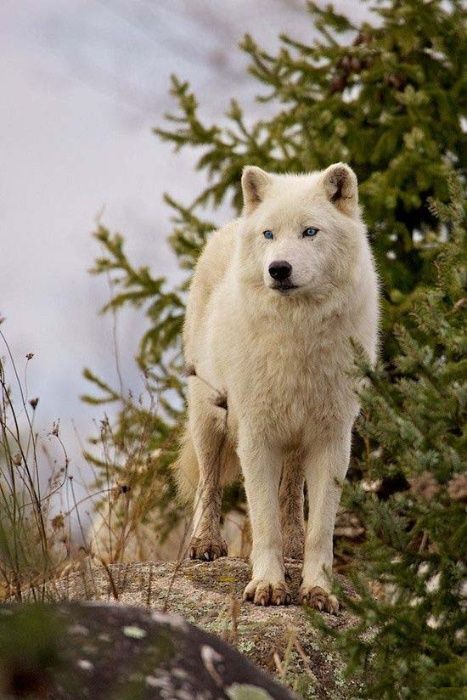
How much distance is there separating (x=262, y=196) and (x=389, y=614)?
7.93 feet

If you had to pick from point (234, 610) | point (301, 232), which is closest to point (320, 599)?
point (234, 610)

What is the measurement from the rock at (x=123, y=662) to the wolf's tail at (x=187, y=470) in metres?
3.90

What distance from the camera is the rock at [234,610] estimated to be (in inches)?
159

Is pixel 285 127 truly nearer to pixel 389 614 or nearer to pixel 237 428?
pixel 237 428

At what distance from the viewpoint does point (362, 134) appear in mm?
9125

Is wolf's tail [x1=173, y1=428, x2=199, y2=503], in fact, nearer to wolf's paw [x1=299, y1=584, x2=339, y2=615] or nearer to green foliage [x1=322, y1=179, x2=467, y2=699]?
wolf's paw [x1=299, y1=584, x2=339, y2=615]

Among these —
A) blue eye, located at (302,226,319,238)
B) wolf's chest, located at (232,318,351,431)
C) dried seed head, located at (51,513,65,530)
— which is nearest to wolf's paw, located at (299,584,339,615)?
wolf's chest, located at (232,318,351,431)

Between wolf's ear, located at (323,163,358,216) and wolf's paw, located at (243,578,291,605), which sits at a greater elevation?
wolf's ear, located at (323,163,358,216)

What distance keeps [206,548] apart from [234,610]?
2104 millimetres

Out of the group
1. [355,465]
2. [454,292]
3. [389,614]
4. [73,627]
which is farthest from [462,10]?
[73,627]

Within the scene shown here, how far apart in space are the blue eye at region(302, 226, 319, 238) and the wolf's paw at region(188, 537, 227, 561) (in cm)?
171

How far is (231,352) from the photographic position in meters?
5.12

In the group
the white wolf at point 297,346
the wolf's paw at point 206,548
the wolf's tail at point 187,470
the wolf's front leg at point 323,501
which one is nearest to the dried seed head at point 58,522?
the white wolf at point 297,346

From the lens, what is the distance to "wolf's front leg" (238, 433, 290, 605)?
4.85 m
